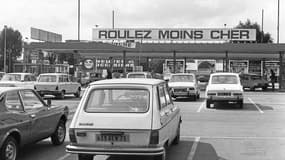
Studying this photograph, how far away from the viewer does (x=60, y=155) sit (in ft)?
30.4

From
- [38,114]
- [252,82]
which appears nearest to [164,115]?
[38,114]

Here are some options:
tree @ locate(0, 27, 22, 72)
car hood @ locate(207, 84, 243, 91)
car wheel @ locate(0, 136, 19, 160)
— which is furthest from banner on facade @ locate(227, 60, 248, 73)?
tree @ locate(0, 27, 22, 72)

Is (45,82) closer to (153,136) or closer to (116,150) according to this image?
(116,150)

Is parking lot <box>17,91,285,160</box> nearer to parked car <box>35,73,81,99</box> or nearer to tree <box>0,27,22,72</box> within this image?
parked car <box>35,73,81,99</box>

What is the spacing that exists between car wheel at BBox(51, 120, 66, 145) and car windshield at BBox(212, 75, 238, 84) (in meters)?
12.6

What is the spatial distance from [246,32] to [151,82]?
36.3 metres

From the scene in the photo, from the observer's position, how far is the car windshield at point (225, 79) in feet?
71.8

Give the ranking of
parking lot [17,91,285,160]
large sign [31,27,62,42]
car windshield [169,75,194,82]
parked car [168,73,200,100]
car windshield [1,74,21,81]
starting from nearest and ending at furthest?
parking lot [17,91,285,160]
parked car [168,73,200,100]
car windshield [1,74,21,81]
car windshield [169,75,194,82]
large sign [31,27,62,42]

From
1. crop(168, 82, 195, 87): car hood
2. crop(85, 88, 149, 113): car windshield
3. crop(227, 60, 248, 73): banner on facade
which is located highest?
crop(227, 60, 248, 73): banner on facade

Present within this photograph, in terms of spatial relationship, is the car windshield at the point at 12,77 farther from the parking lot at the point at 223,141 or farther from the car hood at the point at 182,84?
the parking lot at the point at 223,141

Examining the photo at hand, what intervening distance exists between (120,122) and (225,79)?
601 inches

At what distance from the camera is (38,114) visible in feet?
30.2

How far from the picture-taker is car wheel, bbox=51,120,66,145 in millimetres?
10320

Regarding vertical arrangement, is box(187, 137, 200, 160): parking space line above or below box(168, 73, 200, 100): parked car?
below
